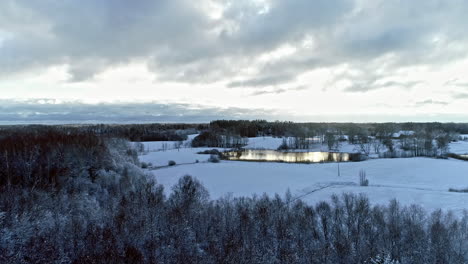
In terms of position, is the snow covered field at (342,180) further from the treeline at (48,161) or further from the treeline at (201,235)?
the treeline at (201,235)

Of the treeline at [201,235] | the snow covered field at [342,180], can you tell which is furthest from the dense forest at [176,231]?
the snow covered field at [342,180]

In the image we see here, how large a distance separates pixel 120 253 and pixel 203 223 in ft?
21.4

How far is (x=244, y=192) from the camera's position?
42.0 meters


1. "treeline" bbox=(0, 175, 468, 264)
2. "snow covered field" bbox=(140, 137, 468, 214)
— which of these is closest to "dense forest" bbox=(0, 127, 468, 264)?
"treeline" bbox=(0, 175, 468, 264)

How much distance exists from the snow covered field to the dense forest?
15.8 m

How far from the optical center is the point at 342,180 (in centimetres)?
5078

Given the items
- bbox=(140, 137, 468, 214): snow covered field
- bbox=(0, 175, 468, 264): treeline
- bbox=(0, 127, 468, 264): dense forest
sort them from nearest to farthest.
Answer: bbox=(0, 175, 468, 264): treeline < bbox=(0, 127, 468, 264): dense forest < bbox=(140, 137, 468, 214): snow covered field

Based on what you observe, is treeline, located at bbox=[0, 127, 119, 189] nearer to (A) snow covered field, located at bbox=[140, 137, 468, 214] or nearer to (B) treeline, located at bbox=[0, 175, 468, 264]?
(B) treeline, located at bbox=[0, 175, 468, 264]

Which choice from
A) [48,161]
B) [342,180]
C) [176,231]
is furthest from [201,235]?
[342,180]

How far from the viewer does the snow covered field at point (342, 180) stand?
121 feet

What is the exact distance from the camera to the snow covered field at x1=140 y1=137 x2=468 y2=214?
36844 millimetres

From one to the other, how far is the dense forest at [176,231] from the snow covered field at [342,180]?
1578 centimetres

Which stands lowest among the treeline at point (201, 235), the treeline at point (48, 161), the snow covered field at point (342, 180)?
the snow covered field at point (342, 180)

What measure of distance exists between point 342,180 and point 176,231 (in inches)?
1665
